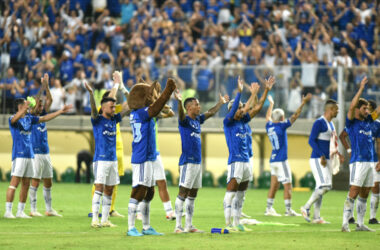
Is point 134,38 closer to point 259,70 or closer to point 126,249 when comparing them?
point 259,70

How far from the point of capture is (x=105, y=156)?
15.0 metres

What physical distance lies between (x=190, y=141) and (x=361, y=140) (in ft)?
10.3

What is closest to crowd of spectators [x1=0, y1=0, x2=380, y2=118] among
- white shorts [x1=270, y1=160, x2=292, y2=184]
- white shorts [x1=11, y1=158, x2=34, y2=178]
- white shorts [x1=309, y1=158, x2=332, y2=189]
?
white shorts [x1=270, y1=160, x2=292, y2=184]

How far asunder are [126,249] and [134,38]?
817 inches

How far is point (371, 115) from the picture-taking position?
15.2 metres

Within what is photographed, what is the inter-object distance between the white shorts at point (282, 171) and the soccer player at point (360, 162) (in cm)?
438

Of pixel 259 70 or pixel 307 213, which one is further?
pixel 259 70

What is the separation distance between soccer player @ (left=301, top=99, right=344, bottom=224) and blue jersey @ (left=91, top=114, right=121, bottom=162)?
426cm

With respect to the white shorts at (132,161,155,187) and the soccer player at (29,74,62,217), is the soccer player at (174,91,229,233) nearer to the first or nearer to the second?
Answer: the white shorts at (132,161,155,187)

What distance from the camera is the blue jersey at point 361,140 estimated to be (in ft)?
47.3

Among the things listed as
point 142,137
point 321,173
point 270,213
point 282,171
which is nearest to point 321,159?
point 321,173

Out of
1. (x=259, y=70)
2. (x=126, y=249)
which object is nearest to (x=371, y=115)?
(x=126, y=249)

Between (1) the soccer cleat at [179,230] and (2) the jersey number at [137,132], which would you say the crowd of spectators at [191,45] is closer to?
(1) the soccer cleat at [179,230]

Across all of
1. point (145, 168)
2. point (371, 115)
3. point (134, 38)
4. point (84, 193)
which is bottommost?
point (84, 193)
